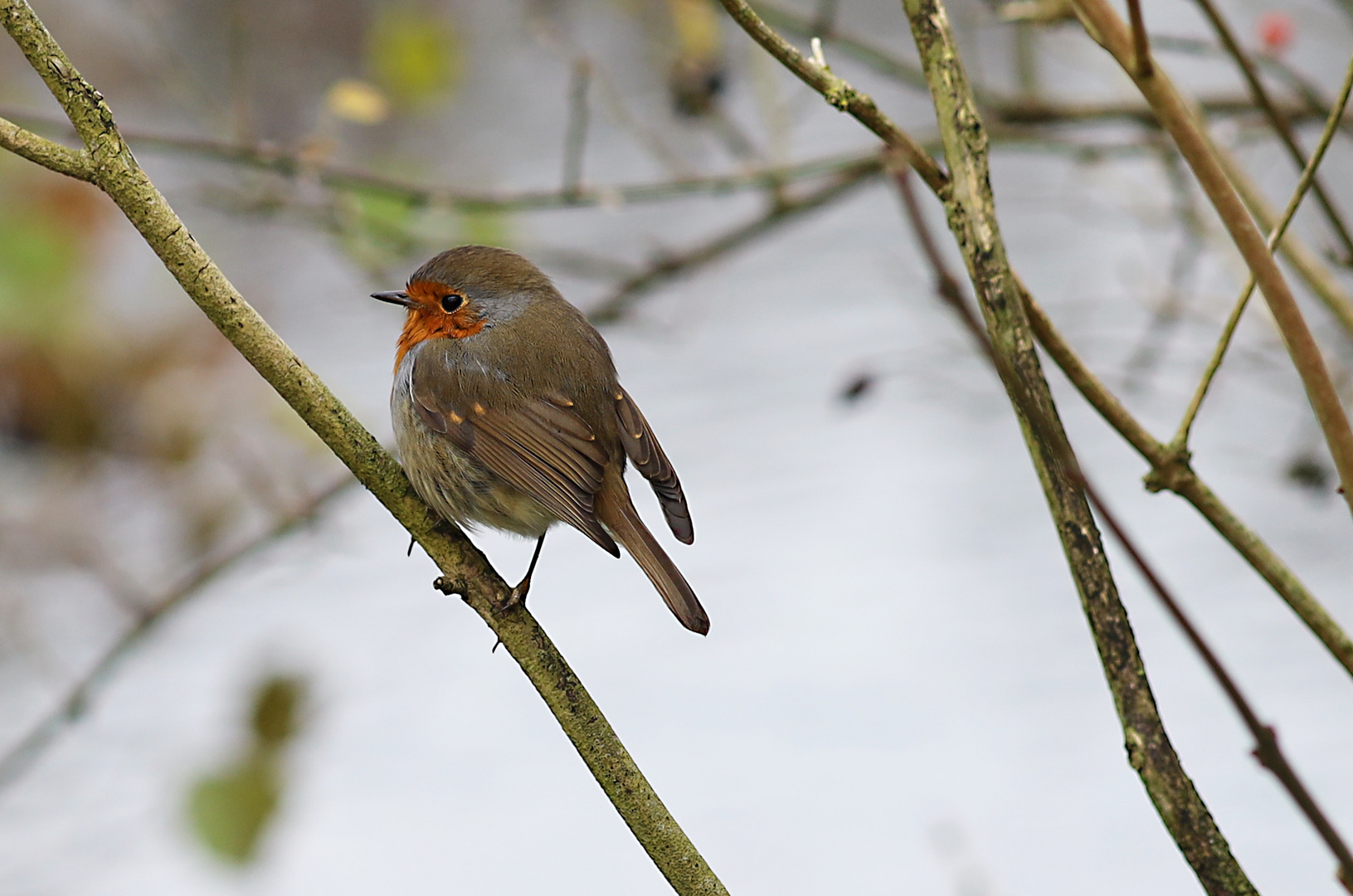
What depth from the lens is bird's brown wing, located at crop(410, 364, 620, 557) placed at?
204 cm

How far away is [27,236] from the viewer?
5.76 meters

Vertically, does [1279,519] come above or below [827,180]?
below

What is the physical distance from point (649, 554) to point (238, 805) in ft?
4.99

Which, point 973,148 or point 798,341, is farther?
point 798,341

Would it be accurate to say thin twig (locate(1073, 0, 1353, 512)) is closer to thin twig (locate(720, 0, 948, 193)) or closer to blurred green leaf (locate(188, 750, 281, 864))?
thin twig (locate(720, 0, 948, 193))

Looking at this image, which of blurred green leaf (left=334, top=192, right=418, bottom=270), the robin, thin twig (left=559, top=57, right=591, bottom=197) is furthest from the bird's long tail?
blurred green leaf (left=334, top=192, right=418, bottom=270)

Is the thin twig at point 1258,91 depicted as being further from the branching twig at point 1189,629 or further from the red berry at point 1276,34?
the red berry at point 1276,34

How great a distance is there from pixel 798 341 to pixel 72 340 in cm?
401

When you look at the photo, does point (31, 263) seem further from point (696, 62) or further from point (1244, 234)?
point (1244, 234)

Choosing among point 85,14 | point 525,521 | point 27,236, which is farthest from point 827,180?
point 85,14

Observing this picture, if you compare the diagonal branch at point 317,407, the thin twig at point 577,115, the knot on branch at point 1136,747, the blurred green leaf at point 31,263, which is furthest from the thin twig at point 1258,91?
the blurred green leaf at point 31,263

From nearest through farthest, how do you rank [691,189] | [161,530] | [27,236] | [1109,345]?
[691,189]
[1109,345]
[27,236]
[161,530]

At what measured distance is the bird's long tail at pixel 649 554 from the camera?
170 centimetres

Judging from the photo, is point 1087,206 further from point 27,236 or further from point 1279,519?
point 27,236
